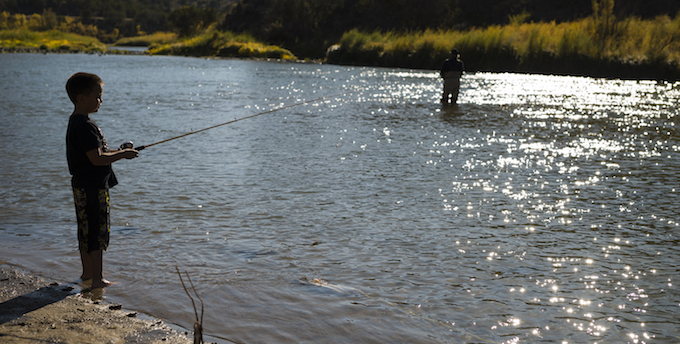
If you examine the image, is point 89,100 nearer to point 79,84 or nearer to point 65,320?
point 79,84

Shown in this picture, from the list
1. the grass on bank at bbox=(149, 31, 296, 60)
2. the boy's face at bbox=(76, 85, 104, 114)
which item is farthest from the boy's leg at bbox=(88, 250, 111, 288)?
the grass on bank at bbox=(149, 31, 296, 60)

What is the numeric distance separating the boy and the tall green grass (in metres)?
31.7

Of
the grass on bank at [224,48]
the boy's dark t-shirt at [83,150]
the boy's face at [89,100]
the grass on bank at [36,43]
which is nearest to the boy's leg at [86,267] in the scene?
the boy's dark t-shirt at [83,150]

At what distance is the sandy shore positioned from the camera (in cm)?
319

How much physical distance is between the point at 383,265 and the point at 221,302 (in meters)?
1.40

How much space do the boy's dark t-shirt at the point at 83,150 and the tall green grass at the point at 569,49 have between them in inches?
1249

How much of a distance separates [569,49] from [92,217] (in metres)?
33.5

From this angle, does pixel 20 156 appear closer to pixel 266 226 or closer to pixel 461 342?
pixel 266 226

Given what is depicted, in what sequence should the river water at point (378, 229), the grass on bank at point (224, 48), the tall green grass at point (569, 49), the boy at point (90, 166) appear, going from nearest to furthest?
the river water at point (378, 229) → the boy at point (90, 166) → the tall green grass at point (569, 49) → the grass on bank at point (224, 48)

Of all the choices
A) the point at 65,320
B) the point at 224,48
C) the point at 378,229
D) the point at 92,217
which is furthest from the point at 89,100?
the point at 224,48

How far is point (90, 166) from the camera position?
4.04 metres

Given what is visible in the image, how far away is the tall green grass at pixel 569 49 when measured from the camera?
3089 centimetres

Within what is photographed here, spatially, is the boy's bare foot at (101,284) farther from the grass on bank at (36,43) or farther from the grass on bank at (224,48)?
the grass on bank at (36,43)

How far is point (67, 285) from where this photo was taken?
13.6ft
